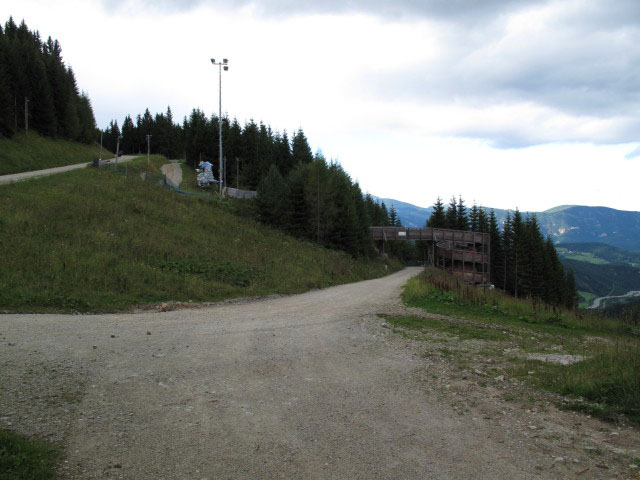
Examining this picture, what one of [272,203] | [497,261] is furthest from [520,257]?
[272,203]

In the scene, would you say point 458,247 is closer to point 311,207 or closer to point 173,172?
point 311,207

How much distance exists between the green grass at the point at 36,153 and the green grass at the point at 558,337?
162ft

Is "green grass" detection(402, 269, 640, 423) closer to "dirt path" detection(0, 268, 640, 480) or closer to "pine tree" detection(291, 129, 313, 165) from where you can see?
"dirt path" detection(0, 268, 640, 480)

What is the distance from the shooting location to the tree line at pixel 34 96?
197 ft

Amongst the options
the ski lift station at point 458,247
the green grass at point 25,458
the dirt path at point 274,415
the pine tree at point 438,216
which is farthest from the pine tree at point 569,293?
the green grass at point 25,458

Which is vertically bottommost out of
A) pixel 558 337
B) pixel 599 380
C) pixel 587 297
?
pixel 587 297

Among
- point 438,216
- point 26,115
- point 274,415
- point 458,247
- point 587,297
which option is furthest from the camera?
point 587,297

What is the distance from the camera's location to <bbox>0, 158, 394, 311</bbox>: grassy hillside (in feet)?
49.8

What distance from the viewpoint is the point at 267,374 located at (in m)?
7.38

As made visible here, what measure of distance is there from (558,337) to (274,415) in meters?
10.3

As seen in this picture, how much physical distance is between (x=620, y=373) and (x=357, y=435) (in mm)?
4624

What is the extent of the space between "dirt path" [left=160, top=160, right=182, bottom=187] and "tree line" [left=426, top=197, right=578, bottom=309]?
47.4m

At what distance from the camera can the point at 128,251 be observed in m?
20.2

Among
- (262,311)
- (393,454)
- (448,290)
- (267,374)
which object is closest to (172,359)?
(267,374)
